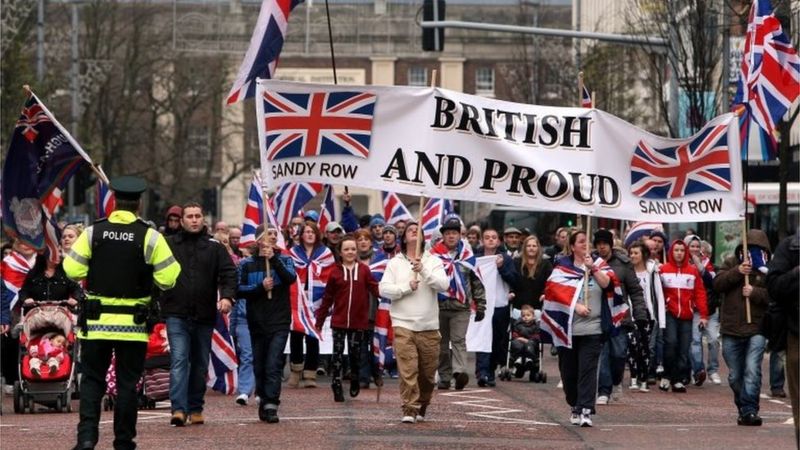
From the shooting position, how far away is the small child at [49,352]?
18469 millimetres

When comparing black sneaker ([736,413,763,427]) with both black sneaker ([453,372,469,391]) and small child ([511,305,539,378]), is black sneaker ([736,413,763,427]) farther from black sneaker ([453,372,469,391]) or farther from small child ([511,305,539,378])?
small child ([511,305,539,378])

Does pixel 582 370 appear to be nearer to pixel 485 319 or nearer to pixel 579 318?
pixel 579 318

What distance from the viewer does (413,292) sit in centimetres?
1708

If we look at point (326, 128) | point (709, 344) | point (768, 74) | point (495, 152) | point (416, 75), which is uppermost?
point (416, 75)

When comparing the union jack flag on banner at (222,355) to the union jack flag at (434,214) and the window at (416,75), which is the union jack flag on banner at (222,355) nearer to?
the union jack flag at (434,214)

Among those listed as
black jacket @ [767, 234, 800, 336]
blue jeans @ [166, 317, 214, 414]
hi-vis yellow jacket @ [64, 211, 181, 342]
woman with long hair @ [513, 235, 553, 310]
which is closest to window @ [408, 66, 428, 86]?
woman with long hair @ [513, 235, 553, 310]

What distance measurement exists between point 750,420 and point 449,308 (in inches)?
184

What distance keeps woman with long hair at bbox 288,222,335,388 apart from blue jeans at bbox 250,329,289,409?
469 centimetres

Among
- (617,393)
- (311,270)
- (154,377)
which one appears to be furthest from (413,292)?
(311,270)

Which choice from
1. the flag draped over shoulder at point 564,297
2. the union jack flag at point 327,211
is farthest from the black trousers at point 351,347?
the union jack flag at point 327,211

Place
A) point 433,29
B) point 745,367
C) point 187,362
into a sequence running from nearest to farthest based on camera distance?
point 187,362 → point 745,367 → point 433,29

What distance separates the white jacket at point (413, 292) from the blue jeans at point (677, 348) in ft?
19.3

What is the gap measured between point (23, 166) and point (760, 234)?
20.9 feet

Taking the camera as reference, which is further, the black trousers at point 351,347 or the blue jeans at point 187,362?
the black trousers at point 351,347
